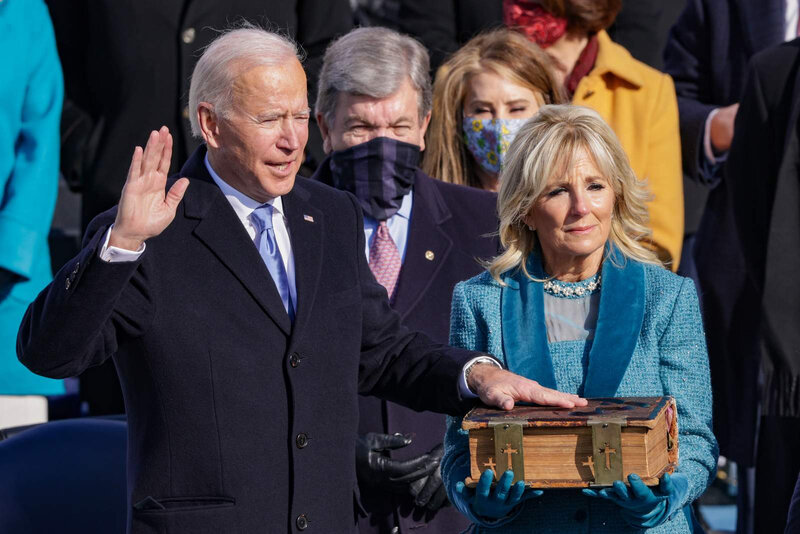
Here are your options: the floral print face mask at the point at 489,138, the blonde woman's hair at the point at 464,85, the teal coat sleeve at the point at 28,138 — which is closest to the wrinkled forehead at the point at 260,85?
the floral print face mask at the point at 489,138

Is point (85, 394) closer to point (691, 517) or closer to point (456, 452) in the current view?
point (456, 452)

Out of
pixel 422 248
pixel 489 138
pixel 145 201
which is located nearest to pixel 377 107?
pixel 422 248

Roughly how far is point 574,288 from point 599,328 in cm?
17

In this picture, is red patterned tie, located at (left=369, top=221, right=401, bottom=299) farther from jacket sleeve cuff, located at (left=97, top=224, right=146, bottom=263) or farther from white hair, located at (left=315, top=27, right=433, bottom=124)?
jacket sleeve cuff, located at (left=97, top=224, right=146, bottom=263)

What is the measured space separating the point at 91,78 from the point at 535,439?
3.32m

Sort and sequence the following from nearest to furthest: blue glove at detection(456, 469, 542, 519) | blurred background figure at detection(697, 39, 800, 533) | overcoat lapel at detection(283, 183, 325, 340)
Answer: blue glove at detection(456, 469, 542, 519), overcoat lapel at detection(283, 183, 325, 340), blurred background figure at detection(697, 39, 800, 533)

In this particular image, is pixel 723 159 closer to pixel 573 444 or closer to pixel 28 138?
pixel 28 138

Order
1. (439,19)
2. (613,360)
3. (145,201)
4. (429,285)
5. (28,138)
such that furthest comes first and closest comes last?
(439,19) < (28,138) < (429,285) < (613,360) < (145,201)

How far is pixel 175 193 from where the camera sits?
10.6 feet

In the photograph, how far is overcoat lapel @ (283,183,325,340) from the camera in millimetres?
3494

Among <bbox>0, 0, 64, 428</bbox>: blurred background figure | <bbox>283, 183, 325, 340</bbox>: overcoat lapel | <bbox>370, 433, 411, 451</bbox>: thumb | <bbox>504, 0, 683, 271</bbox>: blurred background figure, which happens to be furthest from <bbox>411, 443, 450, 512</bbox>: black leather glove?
<bbox>0, 0, 64, 428</bbox>: blurred background figure

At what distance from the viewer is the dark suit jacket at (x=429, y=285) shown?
4488 mm

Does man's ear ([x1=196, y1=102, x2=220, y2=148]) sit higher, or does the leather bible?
man's ear ([x1=196, y1=102, x2=220, y2=148])

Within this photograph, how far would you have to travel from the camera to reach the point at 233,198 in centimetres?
358
